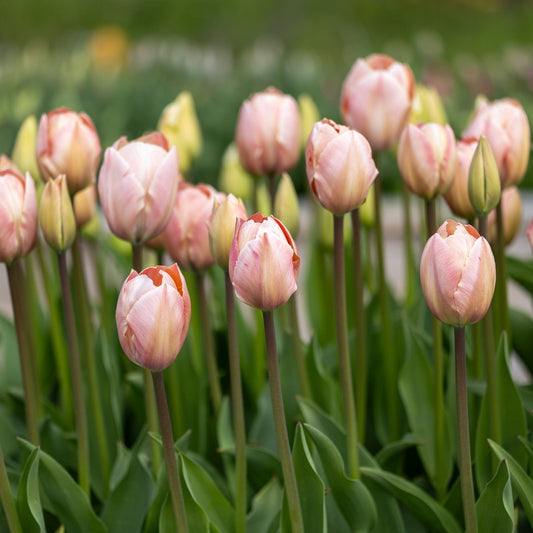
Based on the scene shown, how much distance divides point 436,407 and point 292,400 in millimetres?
203

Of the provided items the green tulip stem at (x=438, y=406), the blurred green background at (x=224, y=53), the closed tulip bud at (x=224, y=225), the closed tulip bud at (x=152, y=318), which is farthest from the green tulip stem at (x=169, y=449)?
the blurred green background at (x=224, y=53)

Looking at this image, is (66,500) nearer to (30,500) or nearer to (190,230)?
(30,500)

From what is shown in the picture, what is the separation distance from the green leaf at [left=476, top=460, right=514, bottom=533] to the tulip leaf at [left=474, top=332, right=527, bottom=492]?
0.38ft

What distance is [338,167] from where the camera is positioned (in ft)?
2.56

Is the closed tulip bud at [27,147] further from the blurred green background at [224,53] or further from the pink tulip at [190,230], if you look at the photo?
the blurred green background at [224,53]

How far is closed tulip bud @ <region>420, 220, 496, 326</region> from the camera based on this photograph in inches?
27.3

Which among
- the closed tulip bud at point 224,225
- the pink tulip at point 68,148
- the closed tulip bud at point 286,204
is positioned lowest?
the closed tulip bud at point 224,225

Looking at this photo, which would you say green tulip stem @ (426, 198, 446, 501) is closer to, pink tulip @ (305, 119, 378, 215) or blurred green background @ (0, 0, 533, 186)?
pink tulip @ (305, 119, 378, 215)

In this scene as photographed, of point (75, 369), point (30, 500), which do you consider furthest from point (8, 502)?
point (75, 369)

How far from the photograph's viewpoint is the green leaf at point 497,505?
78 centimetres

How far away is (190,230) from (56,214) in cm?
17

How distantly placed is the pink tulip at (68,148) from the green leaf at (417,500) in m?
0.46

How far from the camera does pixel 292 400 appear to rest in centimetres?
110

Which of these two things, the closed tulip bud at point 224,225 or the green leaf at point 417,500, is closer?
the closed tulip bud at point 224,225
